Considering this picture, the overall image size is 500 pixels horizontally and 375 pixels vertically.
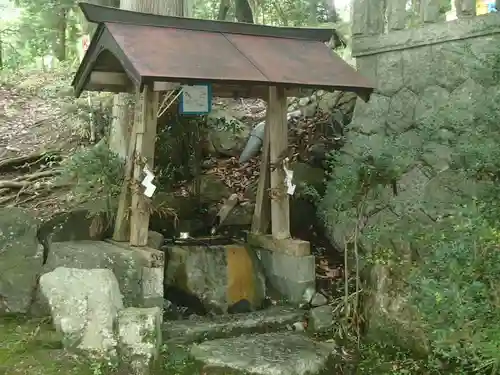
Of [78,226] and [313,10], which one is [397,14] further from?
[313,10]

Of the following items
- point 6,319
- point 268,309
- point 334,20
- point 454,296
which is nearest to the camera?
point 454,296

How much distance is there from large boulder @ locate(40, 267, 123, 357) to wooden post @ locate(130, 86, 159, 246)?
75 centimetres

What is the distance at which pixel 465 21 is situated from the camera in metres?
5.74

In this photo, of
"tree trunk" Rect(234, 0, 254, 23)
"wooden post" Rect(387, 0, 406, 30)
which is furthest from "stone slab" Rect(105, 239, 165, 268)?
"tree trunk" Rect(234, 0, 254, 23)

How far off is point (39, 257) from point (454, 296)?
384 cm

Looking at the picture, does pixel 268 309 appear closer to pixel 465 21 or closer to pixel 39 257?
pixel 39 257

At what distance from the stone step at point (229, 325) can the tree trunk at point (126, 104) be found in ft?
8.22

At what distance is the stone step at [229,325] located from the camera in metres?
4.80

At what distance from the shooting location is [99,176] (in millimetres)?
5453

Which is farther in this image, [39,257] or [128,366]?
[39,257]

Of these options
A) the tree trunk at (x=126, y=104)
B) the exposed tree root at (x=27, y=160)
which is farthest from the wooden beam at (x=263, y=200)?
the exposed tree root at (x=27, y=160)

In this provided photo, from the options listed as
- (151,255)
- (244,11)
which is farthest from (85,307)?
(244,11)

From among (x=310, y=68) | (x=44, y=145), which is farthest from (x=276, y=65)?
(x=44, y=145)

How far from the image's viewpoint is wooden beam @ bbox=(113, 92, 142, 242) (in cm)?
519
